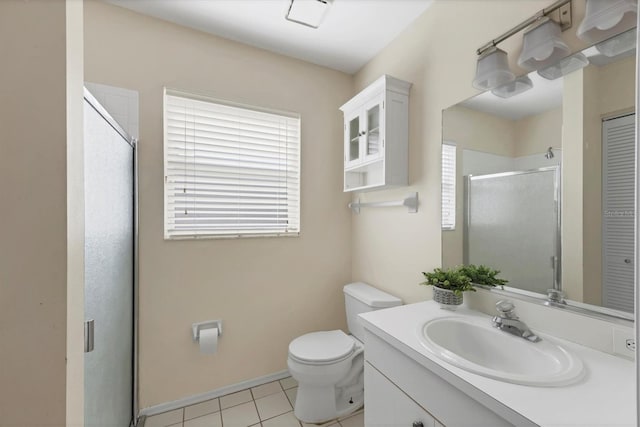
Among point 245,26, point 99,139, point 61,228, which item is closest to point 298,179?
point 245,26

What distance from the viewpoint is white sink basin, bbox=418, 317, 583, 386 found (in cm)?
74

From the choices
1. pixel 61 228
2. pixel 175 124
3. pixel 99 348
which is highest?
pixel 175 124

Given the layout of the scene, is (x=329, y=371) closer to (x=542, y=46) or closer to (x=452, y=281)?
(x=452, y=281)

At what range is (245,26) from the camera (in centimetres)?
169

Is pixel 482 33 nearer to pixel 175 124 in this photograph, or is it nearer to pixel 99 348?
pixel 175 124

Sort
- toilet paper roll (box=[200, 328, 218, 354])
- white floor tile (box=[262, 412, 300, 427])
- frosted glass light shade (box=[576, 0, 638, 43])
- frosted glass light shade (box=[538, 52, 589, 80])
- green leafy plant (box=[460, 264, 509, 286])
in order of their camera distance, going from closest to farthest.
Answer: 1. frosted glass light shade (box=[576, 0, 638, 43])
2. frosted glass light shade (box=[538, 52, 589, 80])
3. green leafy plant (box=[460, 264, 509, 286])
4. white floor tile (box=[262, 412, 300, 427])
5. toilet paper roll (box=[200, 328, 218, 354])

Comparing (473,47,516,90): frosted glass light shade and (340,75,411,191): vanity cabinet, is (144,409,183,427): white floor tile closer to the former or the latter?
(340,75,411,191): vanity cabinet

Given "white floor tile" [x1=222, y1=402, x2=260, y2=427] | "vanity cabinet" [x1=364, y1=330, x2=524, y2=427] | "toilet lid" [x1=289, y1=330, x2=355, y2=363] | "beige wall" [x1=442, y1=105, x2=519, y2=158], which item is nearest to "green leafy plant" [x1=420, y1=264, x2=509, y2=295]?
"vanity cabinet" [x1=364, y1=330, x2=524, y2=427]

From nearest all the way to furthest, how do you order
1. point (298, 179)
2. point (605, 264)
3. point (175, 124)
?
1. point (605, 264)
2. point (175, 124)
3. point (298, 179)

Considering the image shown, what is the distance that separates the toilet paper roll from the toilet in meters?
0.49

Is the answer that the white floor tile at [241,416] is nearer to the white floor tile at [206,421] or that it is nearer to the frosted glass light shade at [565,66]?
the white floor tile at [206,421]

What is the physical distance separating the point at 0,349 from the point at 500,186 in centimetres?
165

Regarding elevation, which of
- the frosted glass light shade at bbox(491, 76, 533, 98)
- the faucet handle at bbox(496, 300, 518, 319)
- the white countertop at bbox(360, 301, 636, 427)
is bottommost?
the white countertop at bbox(360, 301, 636, 427)

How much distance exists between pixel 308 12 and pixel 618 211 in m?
1.72
